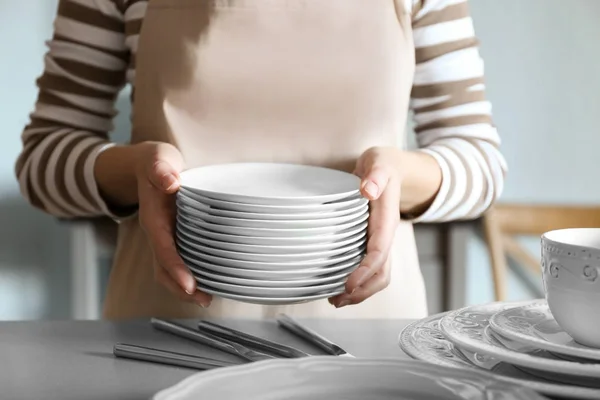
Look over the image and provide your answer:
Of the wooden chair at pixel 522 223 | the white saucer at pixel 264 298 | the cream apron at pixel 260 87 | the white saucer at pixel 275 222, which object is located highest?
the cream apron at pixel 260 87

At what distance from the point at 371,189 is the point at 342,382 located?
28cm

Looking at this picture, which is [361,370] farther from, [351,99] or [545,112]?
[545,112]

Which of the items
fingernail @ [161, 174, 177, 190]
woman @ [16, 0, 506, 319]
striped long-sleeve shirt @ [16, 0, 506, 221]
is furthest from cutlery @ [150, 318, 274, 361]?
striped long-sleeve shirt @ [16, 0, 506, 221]

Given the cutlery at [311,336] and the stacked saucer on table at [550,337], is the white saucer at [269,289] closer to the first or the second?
the cutlery at [311,336]

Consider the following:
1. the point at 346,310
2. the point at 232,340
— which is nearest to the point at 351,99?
the point at 346,310

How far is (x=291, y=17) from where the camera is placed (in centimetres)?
86

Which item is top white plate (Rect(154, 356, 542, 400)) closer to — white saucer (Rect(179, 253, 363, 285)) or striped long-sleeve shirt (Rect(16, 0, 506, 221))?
white saucer (Rect(179, 253, 363, 285))

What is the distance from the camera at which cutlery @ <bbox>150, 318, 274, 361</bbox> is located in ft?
1.68

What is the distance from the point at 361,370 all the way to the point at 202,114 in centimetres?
52

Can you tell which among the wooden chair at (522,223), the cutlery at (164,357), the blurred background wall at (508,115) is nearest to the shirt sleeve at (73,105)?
the cutlery at (164,357)

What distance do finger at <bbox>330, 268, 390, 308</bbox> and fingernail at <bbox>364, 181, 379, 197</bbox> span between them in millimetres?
86

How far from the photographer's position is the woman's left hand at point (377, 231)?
2.12 ft

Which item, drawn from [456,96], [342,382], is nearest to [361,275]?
[342,382]

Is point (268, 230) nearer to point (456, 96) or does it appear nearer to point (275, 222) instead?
point (275, 222)
